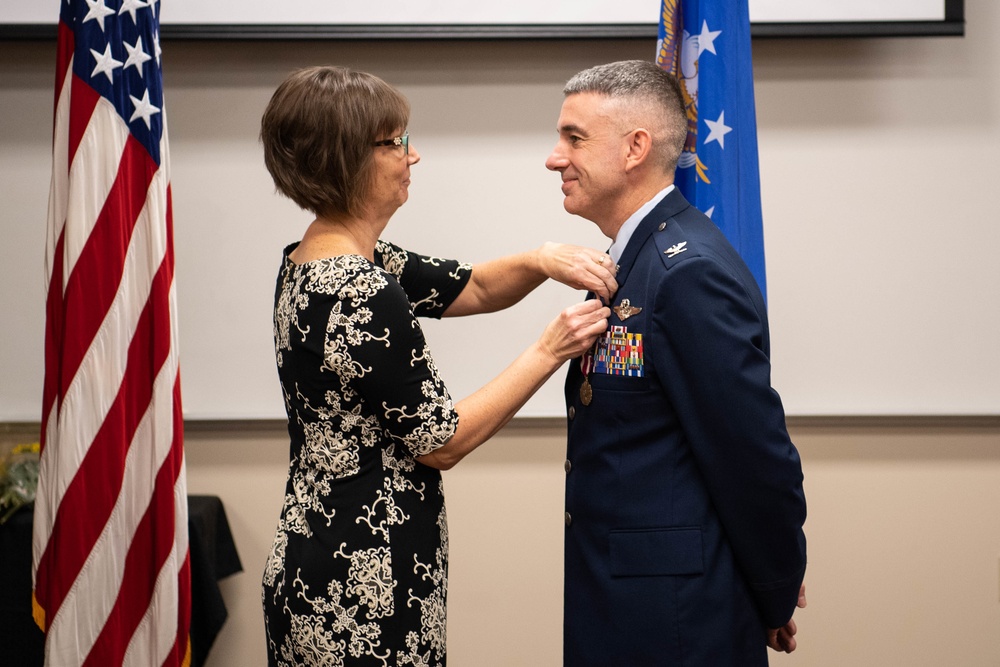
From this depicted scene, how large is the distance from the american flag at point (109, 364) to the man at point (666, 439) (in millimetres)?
1221

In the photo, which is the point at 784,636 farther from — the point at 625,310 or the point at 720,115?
the point at 720,115

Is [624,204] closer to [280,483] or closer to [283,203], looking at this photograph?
[283,203]

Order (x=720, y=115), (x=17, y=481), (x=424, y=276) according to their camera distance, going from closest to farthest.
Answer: (x=424, y=276) → (x=720, y=115) → (x=17, y=481)

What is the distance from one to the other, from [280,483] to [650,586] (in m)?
1.88

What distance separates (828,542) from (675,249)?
2.04m

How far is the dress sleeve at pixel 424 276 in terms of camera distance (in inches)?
78.9

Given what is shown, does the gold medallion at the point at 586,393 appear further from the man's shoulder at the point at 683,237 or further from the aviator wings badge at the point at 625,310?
the man's shoulder at the point at 683,237

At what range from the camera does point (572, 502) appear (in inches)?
64.6

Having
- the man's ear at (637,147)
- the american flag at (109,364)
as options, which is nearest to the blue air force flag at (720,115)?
the man's ear at (637,147)

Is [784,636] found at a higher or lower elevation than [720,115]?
lower

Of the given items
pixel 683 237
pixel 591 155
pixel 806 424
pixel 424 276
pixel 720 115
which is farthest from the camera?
pixel 806 424

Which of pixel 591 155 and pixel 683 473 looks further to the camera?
pixel 591 155

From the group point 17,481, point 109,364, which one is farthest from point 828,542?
point 17,481

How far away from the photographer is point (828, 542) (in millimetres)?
3158
